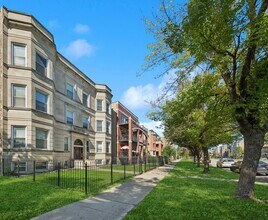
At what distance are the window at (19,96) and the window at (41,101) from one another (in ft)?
4.18

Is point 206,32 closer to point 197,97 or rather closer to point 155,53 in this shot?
point 155,53

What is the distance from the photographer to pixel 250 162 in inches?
341

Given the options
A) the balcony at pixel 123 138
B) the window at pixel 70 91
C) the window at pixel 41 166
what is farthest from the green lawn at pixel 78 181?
the balcony at pixel 123 138

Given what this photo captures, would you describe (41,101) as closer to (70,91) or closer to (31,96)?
(31,96)

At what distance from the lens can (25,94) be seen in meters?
18.6

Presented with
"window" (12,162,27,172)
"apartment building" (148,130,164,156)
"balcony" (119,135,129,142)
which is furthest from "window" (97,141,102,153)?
"apartment building" (148,130,164,156)

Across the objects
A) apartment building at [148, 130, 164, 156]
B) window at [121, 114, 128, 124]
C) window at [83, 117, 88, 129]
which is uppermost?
window at [121, 114, 128, 124]

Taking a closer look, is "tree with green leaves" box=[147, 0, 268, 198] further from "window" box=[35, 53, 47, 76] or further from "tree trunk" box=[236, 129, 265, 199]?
"window" box=[35, 53, 47, 76]

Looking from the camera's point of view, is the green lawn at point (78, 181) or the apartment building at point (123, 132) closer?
the green lawn at point (78, 181)

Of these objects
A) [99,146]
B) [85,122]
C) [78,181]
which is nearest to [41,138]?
[78,181]

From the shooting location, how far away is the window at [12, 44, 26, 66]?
60.1 feet

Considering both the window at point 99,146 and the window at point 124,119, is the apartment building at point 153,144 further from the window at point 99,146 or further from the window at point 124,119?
the window at point 99,146

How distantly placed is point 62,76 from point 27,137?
9075 millimetres

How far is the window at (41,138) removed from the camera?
776 inches
